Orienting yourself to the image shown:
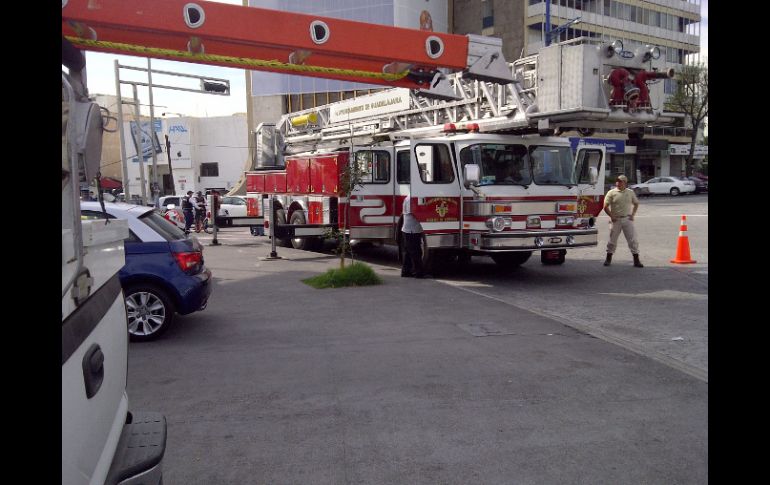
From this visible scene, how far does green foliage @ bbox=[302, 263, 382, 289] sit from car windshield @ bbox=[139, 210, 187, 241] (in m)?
3.74

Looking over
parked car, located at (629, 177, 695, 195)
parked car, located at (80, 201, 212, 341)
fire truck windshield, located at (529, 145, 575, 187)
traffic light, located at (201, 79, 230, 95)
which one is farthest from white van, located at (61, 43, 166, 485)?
parked car, located at (629, 177, 695, 195)

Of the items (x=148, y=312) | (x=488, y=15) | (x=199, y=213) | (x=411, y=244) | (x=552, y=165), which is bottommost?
(x=148, y=312)

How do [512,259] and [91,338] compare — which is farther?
[512,259]

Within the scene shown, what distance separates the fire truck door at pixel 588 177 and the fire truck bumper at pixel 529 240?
0.91 m

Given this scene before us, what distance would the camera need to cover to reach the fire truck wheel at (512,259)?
43.3 feet

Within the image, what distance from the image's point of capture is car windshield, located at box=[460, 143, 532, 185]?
11672mm

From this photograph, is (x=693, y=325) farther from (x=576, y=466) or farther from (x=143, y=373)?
(x=143, y=373)

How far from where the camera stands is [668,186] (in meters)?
44.5

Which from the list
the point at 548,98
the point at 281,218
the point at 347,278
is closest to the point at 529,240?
the point at 548,98

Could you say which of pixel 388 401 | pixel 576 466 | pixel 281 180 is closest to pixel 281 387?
pixel 388 401

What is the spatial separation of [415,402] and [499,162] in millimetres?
7089

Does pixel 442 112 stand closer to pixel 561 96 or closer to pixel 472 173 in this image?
pixel 472 173
